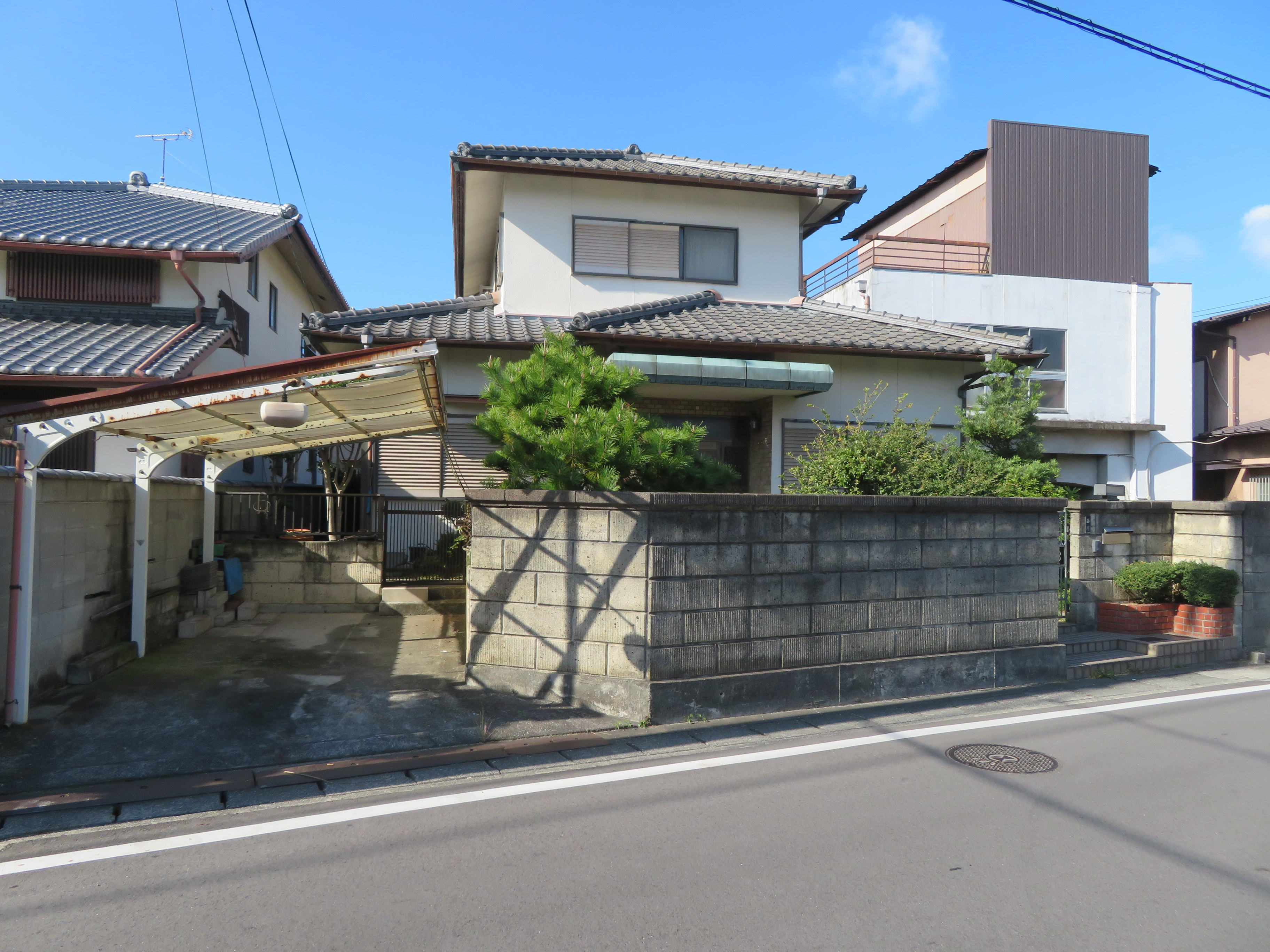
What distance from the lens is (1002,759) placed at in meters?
5.95

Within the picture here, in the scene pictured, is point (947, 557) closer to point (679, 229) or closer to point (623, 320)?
point (623, 320)

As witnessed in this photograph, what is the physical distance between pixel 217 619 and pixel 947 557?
8.73 meters

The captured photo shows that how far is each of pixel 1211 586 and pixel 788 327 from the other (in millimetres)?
6684

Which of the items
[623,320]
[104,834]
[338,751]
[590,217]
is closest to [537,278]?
[590,217]

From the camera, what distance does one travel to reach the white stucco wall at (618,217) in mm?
14102

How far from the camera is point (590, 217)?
47.2ft

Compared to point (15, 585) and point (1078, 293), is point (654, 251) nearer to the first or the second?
point (15, 585)

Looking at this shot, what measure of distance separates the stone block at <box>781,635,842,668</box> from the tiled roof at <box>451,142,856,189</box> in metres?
9.60

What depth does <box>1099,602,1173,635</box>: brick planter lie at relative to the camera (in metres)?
10.1

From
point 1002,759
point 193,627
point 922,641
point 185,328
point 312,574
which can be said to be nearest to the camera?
point 1002,759

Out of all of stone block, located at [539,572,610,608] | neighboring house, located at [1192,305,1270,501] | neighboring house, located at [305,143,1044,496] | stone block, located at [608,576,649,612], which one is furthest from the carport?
neighboring house, located at [1192,305,1270,501]

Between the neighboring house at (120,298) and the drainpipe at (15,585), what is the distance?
4.73 metres

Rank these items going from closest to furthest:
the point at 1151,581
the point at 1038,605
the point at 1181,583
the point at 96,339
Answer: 1. the point at 1038,605
2. the point at 1151,581
3. the point at 1181,583
4. the point at 96,339

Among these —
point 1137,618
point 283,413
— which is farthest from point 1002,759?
point 283,413
